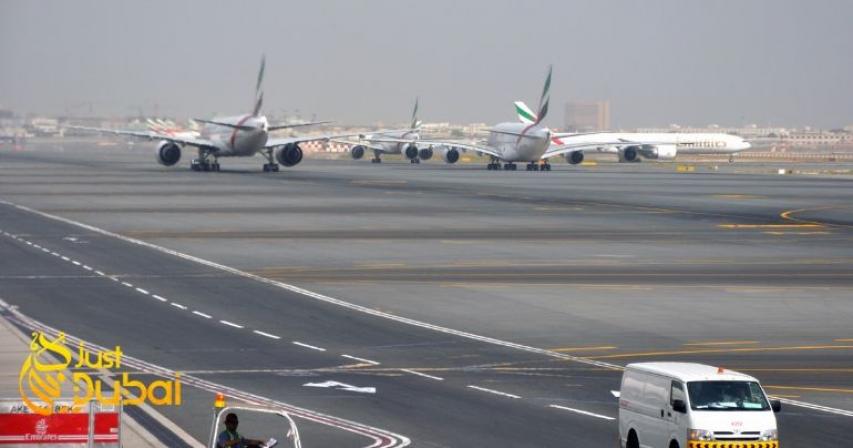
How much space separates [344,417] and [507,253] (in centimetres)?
3452

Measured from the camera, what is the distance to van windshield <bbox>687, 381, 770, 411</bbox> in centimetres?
2278

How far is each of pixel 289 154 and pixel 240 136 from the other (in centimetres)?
1441

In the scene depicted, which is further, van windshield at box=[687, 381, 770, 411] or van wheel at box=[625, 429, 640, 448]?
van wheel at box=[625, 429, 640, 448]

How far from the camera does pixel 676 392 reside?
914 inches

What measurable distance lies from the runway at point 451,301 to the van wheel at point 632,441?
27.5 inches

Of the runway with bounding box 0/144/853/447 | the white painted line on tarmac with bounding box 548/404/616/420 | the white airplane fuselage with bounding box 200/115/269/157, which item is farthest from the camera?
the white airplane fuselage with bounding box 200/115/269/157

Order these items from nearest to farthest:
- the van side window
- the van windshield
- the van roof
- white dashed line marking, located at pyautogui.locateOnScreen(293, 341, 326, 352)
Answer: the van windshield, the van side window, the van roof, white dashed line marking, located at pyautogui.locateOnScreen(293, 341, 326, 352)

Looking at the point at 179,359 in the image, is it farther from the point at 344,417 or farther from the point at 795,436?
the point at 795,436

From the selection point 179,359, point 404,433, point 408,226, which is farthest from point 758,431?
point 408,226

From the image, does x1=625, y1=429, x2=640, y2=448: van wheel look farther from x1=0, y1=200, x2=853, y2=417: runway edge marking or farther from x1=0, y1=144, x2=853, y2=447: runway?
x1=0, y1=200, x2=853, y2=417: runway edge marking

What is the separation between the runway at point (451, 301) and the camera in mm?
28578

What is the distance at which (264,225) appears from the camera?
75875 millimetres

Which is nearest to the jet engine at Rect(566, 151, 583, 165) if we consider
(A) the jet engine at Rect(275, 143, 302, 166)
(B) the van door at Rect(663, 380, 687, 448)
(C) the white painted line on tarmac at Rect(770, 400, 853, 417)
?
(A) the jet engine at Rect(275, 143, 302, 166)

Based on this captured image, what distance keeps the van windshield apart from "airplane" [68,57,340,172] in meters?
116
